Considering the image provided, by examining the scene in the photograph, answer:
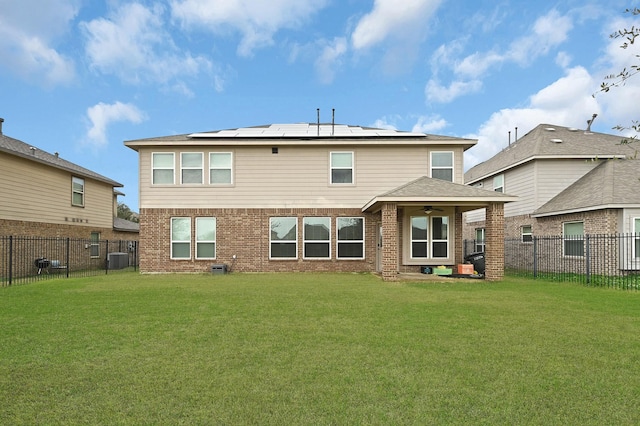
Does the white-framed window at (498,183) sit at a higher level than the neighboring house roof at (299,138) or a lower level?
lower

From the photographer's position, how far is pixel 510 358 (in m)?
5.08

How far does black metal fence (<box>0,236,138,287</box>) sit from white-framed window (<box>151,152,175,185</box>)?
3990 mm

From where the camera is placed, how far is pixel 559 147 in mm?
19344

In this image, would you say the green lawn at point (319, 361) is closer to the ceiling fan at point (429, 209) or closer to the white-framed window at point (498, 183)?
the ceiling fan at point (429, 209)

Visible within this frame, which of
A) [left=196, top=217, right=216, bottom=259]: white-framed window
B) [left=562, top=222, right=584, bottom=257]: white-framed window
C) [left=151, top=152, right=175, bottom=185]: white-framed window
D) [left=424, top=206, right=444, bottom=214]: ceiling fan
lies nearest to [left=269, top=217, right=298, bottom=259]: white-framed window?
[left=196, top=217, right=216, bottom=259]: white-framed window

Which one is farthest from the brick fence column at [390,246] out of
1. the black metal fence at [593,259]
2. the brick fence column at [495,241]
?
the black metal fence at [593,259]

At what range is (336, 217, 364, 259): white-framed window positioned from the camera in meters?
16.6

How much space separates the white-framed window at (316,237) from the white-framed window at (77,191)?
44.6 ft

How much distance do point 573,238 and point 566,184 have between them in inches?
143

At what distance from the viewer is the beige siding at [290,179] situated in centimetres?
1664

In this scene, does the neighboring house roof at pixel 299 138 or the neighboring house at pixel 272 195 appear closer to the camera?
the neighboring house roof at pixel 299 138

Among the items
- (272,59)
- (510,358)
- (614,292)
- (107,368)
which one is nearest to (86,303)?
(107,368)

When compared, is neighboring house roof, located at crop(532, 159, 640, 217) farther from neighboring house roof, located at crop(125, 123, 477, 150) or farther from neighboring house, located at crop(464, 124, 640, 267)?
neighboring house roof, located at crop(125, 123, 477, 150)

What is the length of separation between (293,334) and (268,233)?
34.8 ft
